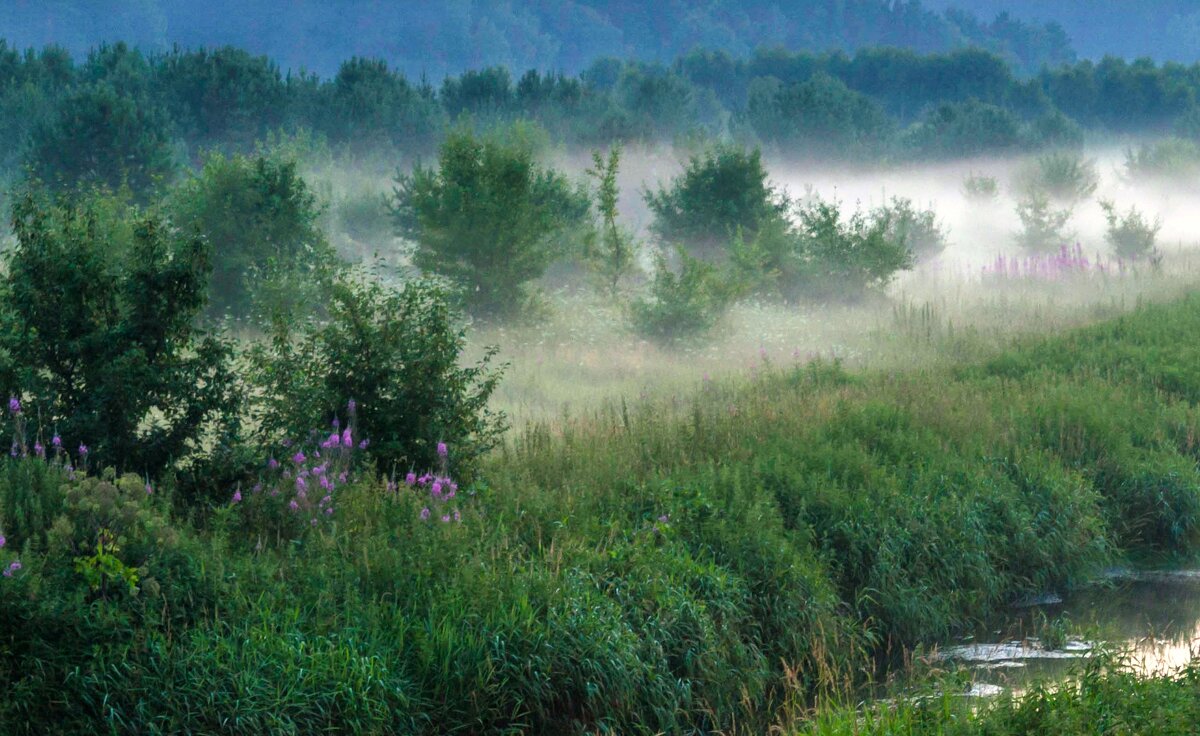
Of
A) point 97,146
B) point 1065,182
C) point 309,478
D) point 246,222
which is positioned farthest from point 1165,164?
point 309,478

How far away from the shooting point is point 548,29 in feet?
541

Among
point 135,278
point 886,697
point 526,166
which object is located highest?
point 526,166

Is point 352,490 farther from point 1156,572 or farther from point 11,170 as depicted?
point 11,170

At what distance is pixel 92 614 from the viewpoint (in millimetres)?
6371

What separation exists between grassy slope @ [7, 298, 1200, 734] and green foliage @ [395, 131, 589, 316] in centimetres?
1115

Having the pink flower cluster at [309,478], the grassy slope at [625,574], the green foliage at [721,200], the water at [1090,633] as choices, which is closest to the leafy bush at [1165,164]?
the green foliage at [721,200]

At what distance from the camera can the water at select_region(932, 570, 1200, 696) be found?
26.1 ft

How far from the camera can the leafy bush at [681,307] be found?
21734 mm

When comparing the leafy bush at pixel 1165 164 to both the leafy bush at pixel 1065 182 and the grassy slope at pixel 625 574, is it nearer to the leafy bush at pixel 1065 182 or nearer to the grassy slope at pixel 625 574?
the leafy bush at pixel 1065 182

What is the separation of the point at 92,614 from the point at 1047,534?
7.62m

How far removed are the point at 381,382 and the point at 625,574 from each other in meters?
3.01

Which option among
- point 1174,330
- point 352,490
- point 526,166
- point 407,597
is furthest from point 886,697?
point 526,166

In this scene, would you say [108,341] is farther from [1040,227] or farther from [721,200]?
[1040,227]

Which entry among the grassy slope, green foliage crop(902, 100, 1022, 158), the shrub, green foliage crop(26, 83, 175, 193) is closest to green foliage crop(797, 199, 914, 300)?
the grassy slope
